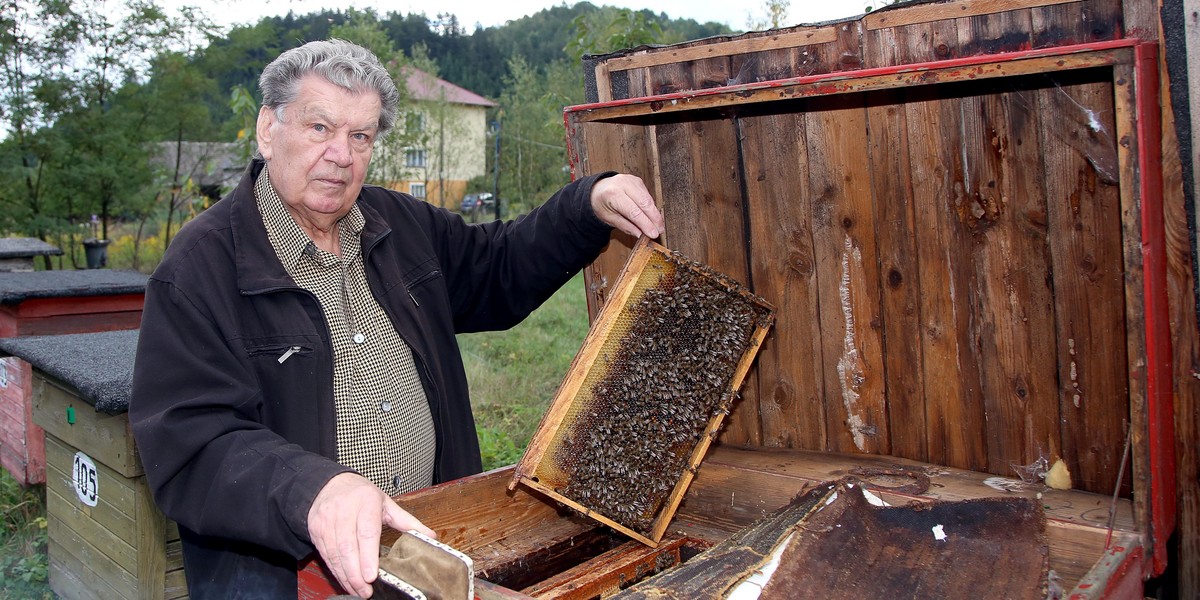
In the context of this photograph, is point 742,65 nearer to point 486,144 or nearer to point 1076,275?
point 1076,275

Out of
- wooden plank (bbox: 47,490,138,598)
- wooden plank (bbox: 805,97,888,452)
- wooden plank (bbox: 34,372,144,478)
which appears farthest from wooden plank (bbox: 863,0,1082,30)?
wooden plank (bbox: 47,490,138,598)

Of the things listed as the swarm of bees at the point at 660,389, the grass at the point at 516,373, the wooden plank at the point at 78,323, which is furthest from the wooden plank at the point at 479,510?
the wooden plank at the point at 78,323

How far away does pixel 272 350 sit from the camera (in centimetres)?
250

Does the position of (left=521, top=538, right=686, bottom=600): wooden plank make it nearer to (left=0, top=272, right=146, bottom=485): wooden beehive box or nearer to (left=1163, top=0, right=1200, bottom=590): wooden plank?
(left=1163, top=0, right=1200, bottom=590): wooden plank

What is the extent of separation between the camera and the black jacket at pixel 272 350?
7.11 ft

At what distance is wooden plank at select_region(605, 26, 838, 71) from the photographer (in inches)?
108

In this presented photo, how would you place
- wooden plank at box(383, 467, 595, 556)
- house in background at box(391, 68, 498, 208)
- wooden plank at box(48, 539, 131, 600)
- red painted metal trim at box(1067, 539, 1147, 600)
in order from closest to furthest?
red painted metal trim at box(1067, 539, 1147, 600) → wooden plank at box(383, 467, 595, 556) → wooden plank at box(48, 539, 131, 600) → house in background at box(391, 68, 498, 208)

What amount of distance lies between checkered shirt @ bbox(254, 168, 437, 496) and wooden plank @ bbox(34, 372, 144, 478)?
5.55ft

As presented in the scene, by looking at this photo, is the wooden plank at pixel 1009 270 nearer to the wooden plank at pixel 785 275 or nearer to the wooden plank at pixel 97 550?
the wooden plank at pixel 785 275

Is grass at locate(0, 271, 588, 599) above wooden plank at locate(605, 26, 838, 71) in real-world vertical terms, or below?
below

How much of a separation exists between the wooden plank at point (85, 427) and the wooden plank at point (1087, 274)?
11.8ft

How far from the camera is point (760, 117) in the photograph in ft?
10.3

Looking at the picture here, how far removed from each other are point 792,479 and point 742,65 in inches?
52.8

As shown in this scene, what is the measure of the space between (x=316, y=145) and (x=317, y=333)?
0.57m
